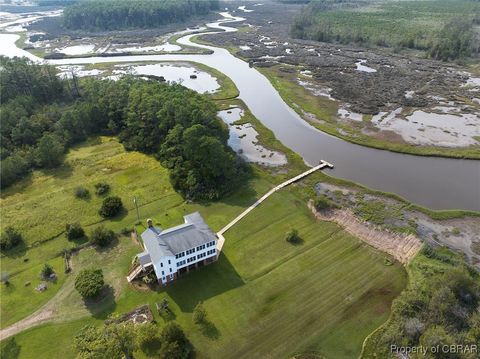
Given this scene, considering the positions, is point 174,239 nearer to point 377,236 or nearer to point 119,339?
point 119,339

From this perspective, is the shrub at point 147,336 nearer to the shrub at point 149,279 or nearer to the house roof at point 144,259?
the shrub at point 149,279

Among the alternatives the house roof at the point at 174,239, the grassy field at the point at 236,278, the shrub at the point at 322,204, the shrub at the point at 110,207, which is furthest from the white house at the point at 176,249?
the shrub at the point at 322,204

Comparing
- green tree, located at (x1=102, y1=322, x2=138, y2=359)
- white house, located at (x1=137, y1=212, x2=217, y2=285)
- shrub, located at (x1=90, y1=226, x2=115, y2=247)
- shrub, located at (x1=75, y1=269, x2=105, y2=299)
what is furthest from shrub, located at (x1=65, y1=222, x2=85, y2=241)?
green tree, located at (x1=102, y1=322, x2=138, y2=359)

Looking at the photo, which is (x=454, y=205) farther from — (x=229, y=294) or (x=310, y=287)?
(x=229, y=294)

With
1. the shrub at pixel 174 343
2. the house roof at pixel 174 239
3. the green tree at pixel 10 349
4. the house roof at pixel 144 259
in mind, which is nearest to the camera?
the shrub at pixel 174 343

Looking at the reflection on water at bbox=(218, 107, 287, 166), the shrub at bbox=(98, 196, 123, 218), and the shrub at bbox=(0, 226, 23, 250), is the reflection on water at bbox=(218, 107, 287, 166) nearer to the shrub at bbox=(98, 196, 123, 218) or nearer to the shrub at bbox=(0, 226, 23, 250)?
the shrub at bbox=(98, 196, 123, 218)

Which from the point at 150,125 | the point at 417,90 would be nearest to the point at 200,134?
the point at 150,125
